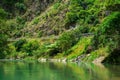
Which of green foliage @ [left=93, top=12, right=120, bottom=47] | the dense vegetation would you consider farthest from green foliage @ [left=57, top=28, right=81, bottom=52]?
green foliage @ [left=93, top=12, right=120, bottom=47]

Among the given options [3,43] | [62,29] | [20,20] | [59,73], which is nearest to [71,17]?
[62,29]

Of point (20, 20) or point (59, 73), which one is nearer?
point (59, 73)

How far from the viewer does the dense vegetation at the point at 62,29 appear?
59.1 m

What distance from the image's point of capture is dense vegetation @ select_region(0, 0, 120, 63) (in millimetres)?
59069

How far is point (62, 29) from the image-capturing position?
127875 millimetres

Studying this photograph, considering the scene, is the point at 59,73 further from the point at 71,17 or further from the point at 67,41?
the point at 71,17

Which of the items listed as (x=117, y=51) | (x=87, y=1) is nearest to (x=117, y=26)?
(x=117, y=51)

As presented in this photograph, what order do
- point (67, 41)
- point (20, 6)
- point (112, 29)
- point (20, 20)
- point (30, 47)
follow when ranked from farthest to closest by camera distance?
point (20, 6), point (20, 20), point (30, 47), point (67, 41), point (112, 29)

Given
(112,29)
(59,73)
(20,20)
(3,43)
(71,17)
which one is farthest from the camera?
(20,20)

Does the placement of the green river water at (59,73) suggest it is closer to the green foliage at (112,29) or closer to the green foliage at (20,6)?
the green foliage at (112,29)

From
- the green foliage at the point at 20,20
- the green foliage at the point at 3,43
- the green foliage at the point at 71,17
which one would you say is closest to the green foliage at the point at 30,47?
the green foliage at the point at 71,17

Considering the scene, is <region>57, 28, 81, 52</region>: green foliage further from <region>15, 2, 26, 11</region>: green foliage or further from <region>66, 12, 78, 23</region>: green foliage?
<region>15, 2, 26, 11</region>: green foliage

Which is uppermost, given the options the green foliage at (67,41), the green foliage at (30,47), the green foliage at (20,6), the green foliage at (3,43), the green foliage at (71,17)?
the green foliage at (20,6)

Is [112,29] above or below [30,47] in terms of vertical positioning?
above
